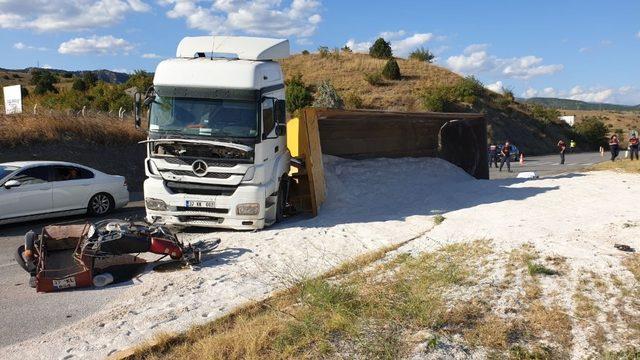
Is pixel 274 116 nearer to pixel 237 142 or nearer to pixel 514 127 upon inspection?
pixel 237 142

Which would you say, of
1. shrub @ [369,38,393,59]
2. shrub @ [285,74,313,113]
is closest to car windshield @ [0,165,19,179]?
shrub @ [285,74,313,113]

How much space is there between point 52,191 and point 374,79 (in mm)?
44088

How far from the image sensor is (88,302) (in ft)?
23.1

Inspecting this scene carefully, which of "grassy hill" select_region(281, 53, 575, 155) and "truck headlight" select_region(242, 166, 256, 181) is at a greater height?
"grassy hill" select_region(281, 53, 575, 155)

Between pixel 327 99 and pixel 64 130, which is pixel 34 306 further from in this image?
pixel 327 99

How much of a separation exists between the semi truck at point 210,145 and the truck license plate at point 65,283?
3.16m

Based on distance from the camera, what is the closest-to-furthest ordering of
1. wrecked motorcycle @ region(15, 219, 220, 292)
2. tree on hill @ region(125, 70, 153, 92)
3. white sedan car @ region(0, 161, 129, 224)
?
wrecked motorcycle @ region(15, 219, 220, 292), white sedan car @ region(0, 161, 129, 224), tree on hill @ region(125, 70, 153, 92)

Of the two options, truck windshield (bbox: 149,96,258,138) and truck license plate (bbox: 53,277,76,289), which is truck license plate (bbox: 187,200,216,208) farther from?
truck license plate (bbox: 53,277,76,289)

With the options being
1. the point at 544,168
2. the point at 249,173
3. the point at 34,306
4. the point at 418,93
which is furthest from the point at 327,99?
the point at 34,306

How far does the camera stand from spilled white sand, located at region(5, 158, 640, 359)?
632 cm

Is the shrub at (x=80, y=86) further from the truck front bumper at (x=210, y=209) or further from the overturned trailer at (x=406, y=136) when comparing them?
the truck front bumper at (x=210, y=209)

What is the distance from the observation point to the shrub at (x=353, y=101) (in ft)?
153

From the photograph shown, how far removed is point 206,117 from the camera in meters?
10.6

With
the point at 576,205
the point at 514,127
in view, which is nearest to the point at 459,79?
the point at 514,127
